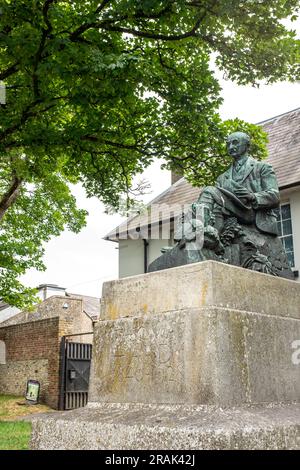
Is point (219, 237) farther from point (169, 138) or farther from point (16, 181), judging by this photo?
point (16, 181)

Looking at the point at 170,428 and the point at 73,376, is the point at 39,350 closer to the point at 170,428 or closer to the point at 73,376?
the point at 73,376

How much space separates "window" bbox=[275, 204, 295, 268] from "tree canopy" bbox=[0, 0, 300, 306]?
3089 mm

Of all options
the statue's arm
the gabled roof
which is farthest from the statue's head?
the gabled roof

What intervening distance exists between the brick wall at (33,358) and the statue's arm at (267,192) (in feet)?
40.4

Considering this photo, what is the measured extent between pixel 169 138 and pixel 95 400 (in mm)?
8908

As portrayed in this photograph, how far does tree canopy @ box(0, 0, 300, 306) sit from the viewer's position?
8.52 m

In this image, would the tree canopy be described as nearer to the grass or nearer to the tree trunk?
the tree trunk

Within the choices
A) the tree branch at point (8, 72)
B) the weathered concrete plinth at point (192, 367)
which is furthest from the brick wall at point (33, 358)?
the weathered concrete plinth at point (192, 367)

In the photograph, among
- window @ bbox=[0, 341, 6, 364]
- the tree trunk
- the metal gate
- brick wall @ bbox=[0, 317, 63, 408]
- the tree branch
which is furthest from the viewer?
window @ bbox=[0, 341, 6, 364]

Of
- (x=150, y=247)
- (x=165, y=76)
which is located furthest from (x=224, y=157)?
(x=150, y=247)

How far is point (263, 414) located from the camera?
→ 3.58 m

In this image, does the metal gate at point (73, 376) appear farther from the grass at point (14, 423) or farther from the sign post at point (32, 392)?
the sign post at point (32, 392)

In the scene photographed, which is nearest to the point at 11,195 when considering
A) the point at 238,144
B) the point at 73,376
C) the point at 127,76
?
the point at 73,376

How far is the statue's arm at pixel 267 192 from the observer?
4930 millimetres
